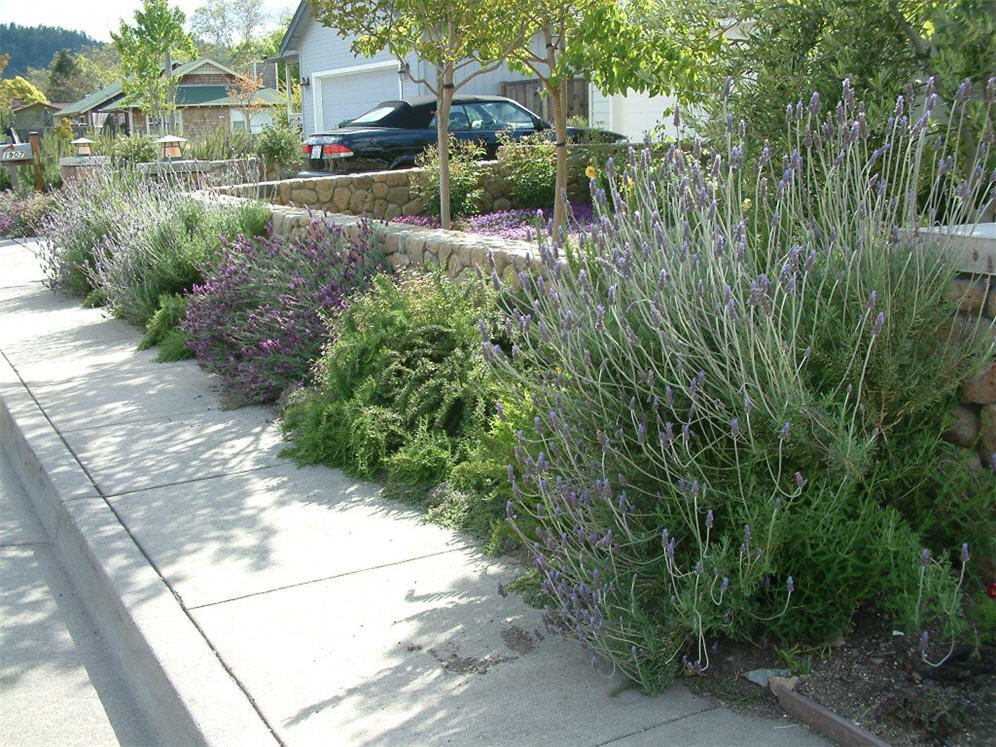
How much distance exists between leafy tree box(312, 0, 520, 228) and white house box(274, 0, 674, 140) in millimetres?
12167

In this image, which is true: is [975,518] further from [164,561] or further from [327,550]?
[164,561]

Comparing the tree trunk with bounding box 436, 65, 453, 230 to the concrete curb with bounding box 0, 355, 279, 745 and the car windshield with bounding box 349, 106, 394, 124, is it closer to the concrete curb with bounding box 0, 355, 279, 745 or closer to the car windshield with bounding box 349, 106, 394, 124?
the car windshield with bounding box 349, 106, 394, 124

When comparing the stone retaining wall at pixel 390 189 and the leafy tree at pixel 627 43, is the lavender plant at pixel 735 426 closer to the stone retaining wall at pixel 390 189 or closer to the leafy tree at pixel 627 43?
the leafy tree at pixel 627 43

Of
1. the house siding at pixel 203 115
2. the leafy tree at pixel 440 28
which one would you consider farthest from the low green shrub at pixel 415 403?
the house siding at pixel 203 115

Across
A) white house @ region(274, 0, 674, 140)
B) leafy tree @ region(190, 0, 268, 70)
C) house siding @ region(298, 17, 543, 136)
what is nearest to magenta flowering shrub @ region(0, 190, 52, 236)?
white house @ region(274, 0, 674, 140)

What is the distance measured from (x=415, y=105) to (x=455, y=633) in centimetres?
1258

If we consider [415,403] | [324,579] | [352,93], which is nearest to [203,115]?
[352,93]

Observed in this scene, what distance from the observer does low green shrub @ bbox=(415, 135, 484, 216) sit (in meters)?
12.6

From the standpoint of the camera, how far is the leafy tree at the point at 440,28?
A: 30.0 ft

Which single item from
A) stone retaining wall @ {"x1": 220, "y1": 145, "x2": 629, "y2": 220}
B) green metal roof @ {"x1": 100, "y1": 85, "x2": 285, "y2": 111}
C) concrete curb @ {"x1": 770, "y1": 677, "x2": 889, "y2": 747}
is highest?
green metal roof @ {"x1": 100, "y1": 85, "x2": 285, "y2": 111}

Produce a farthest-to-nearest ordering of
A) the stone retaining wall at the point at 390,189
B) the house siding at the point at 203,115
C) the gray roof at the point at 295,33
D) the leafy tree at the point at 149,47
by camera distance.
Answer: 1. the house siding at the point at 203,115
2. the leafy tree at the point at 149,47
3. the gray roof at the point at 295,33
4. the stone retaining wall at the point at 390,189

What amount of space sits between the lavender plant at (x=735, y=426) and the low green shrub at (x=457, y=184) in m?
9.16

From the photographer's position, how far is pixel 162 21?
3225cm

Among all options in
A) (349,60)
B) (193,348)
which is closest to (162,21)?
(349,60)
